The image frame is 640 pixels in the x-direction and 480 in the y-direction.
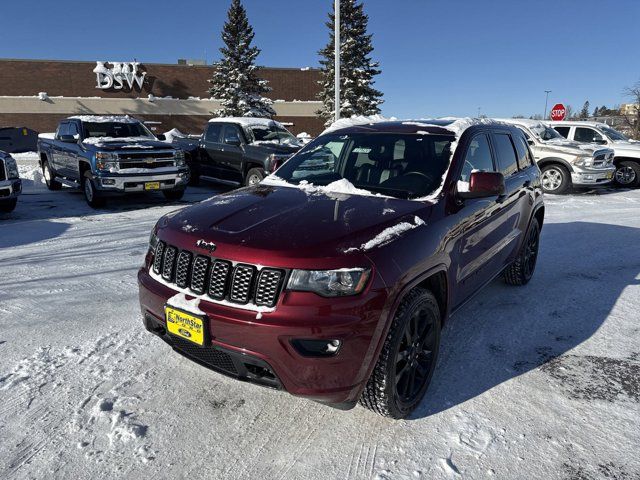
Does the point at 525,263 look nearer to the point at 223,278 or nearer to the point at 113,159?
the point at 223,278

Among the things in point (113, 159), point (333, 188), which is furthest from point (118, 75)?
point (333, 188)

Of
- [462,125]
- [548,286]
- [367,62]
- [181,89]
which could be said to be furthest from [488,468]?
[181,89]

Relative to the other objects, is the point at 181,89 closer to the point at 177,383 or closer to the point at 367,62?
the point at 367,62

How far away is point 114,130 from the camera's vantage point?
10094mm

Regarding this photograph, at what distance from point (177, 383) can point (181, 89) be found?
127 ft

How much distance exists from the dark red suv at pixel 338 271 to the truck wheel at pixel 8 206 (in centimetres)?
697

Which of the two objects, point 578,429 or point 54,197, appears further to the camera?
point 54,197

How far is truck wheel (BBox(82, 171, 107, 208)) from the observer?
8.94m

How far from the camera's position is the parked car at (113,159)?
8.80 meters

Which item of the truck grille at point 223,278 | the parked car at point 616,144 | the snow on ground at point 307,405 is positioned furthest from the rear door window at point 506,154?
the parked car at point 616,144

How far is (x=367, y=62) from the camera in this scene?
30.8 m

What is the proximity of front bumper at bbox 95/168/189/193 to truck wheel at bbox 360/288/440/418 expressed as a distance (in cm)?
759

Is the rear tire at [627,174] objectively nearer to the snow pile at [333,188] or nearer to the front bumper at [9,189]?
the snow pile at [333,188]

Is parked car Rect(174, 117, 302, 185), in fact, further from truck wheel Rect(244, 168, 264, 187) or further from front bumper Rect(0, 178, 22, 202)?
front bumper Rect(0, 178, 22, 202)
